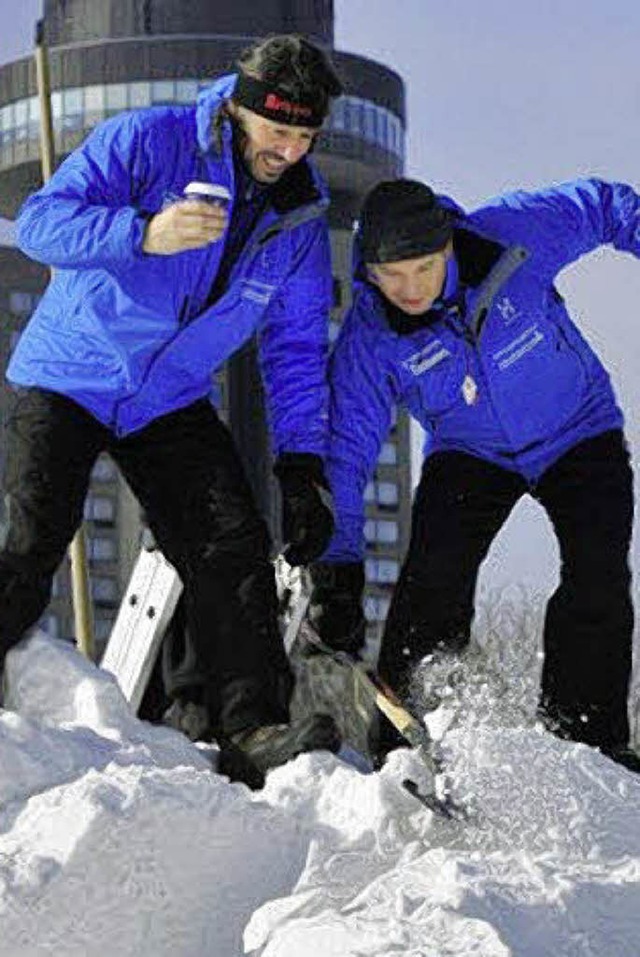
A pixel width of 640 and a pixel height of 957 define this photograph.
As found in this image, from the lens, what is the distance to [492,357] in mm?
6004

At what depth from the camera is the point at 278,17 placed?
Result: 83.1 meters

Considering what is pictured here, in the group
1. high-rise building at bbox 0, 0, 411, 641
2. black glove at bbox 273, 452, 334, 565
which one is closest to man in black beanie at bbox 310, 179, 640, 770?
black glove at bbox 273, 452, 334, 565

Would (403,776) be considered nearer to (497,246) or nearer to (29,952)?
(29,952)

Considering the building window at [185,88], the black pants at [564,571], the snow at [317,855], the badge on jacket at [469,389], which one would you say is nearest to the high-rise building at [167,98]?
the building window at [185,88]

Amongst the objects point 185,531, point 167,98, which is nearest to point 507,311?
point 185,531

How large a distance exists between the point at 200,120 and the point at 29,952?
2210 mm

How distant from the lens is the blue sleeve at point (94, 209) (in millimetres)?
5352

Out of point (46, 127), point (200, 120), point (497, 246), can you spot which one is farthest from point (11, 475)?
point (46, 127)

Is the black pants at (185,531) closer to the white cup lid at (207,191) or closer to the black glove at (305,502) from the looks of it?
the black glove at (305,502)

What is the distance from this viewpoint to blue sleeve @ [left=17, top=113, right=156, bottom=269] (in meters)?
5.35

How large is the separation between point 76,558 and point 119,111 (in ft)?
248

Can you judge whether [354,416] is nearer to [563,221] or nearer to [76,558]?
[563,221]

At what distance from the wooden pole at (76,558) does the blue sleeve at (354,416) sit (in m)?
1.79

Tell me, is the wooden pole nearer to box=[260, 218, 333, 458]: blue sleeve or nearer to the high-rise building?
box=[260, 218, 333, 458]: blue sleeve
